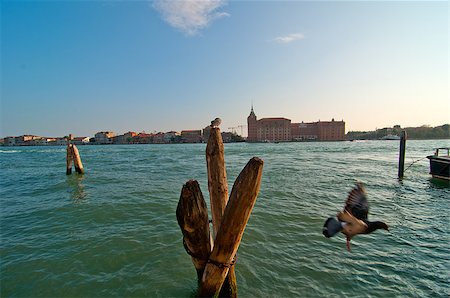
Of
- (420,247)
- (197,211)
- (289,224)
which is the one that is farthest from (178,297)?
(420,247)

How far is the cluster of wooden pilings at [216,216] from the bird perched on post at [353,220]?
39.2 inches

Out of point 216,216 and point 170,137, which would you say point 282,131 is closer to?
point 170,137

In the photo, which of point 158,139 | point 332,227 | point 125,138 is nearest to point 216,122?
point 332,227

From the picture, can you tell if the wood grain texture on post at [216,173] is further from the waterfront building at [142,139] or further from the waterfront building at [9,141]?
the waterfront building at [9,141]

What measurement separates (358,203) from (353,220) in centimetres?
22

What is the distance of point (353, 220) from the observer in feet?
9.10

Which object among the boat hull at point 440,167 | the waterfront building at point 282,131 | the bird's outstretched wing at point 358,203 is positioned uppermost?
the waterfront building at point 282,131

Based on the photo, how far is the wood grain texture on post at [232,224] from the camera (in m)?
2.64

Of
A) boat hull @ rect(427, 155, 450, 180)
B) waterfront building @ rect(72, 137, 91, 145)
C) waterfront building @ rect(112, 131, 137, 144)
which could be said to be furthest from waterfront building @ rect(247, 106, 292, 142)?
boat hull @ rect(427, 155, 450, 180)

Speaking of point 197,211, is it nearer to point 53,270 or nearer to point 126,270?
point 126,270

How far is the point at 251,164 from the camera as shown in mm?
2604

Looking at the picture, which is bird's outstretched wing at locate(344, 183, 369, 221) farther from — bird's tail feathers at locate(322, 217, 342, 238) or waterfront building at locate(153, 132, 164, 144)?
waterfront building at locate(153, 132, 164, 144)

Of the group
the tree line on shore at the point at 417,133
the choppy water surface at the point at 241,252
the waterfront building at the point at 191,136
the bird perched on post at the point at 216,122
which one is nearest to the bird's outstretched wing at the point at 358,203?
the choppy water surface at the point at 241,252

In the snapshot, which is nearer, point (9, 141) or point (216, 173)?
point (216, 173)
